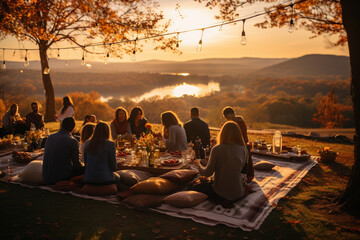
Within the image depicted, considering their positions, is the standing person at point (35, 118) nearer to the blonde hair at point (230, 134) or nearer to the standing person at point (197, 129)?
the standing person at point (197, 129)

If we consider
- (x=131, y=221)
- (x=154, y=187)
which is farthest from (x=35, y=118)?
(x=131, y=221)

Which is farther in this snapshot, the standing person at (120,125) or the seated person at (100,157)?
the standing person at (120,125)

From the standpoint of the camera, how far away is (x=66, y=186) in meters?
5.45

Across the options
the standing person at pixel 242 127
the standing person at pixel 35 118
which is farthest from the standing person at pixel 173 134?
the standing person at pixel 35 118

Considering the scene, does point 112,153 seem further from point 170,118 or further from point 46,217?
point 170,118

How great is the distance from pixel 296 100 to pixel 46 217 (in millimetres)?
57784

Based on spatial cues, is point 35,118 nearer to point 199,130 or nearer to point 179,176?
point 199,130

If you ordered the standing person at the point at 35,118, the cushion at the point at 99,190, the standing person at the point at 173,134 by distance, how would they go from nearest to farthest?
the cushion at the point at 99,190 < the standing person at the point at 173,134 < the standing person at the point at 35,118

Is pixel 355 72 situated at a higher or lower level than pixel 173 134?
higher

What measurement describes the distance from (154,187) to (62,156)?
1957 mm

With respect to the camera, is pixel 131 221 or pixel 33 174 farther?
pixel 33 174

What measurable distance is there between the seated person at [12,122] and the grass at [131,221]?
6.09 m

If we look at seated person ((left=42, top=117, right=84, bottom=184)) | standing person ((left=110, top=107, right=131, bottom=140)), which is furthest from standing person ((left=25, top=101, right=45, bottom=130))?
seated person ((left=42, top=117, right=84, bottom=184))

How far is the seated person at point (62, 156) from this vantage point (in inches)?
212
